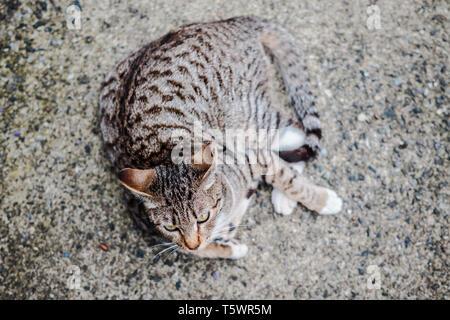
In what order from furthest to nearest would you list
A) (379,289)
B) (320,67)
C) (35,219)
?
(320,67) < (35,219) < (379,289)

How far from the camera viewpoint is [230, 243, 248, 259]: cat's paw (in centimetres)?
227

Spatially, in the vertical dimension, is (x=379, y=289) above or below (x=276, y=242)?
below

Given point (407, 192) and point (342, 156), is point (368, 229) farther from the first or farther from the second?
point (342, 156)

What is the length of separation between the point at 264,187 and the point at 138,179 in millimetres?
1056

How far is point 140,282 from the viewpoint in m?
2.34

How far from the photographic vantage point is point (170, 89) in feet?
6.33

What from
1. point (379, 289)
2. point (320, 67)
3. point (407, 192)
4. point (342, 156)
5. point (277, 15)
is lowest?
point (379, 289)

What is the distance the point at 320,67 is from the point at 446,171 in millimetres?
1113

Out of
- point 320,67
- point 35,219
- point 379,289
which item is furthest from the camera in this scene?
point 320,67

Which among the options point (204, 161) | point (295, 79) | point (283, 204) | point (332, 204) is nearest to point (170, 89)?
point (204, 161)

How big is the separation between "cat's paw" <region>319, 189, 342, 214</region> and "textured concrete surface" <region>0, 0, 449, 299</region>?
0.24ft

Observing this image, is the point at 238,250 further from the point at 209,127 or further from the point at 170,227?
the point at 209,127

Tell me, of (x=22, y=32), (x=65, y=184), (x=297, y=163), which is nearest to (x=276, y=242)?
(x=297, y=163)

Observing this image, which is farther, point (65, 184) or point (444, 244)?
point (65, 184)
